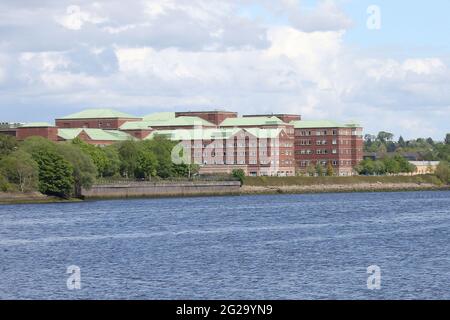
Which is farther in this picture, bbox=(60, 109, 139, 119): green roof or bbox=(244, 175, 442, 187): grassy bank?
bbox=(60, 109, 139, 119): green roof

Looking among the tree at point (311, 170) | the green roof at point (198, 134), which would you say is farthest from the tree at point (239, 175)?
the tree at point (311, 170)

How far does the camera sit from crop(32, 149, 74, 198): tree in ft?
350

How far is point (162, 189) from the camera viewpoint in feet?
434

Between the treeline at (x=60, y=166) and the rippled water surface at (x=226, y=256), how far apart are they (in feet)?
79.6

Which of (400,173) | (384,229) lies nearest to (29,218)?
(384,229)

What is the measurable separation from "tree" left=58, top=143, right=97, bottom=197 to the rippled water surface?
30307 mm

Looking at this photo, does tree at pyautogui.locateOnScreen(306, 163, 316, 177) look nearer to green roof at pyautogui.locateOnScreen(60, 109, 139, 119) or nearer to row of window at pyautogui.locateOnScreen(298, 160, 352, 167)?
row of window at pyautogui.locateOnScreen(298, 160, 352, 167)

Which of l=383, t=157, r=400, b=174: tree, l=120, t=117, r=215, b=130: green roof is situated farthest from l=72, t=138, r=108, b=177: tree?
l=383, t=157, r=400, b=174: tree

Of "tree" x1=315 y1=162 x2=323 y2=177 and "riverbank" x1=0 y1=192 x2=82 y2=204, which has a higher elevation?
"tree" x1=315 y1=162 x2=323 y2=177

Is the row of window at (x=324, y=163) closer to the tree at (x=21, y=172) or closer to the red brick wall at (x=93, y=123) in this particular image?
the red brick wall at (x=93, y=123)

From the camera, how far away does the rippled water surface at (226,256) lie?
34938mm

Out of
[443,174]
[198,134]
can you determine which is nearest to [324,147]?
[443,174]
